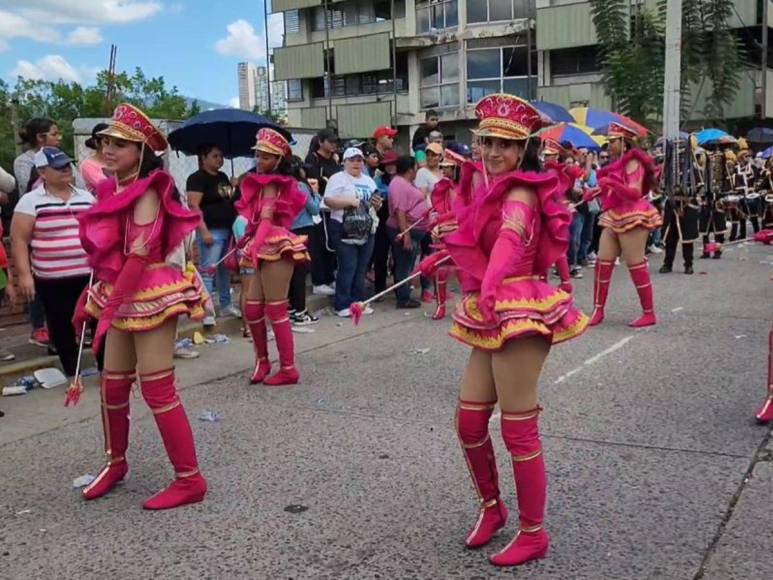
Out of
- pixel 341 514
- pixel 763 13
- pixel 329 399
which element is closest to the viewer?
pixel 341 514

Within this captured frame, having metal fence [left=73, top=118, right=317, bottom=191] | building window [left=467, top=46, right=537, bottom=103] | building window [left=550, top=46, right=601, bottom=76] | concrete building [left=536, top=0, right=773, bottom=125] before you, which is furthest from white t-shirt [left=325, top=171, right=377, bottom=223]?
building window [left=467, top=46, right=537, bottom=103]

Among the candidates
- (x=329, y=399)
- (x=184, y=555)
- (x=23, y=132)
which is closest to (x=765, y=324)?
(x=329, y=399)

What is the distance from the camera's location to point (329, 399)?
6.27 metres

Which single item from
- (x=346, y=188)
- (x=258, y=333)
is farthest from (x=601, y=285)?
(x=258, y=333)

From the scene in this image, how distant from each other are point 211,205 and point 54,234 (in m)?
2.32

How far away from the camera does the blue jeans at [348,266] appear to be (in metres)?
9.75

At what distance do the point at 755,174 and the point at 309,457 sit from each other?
659 inches

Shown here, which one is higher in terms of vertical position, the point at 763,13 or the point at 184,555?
the point at 763,13

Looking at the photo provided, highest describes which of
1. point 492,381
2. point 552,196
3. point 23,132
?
point 23,132

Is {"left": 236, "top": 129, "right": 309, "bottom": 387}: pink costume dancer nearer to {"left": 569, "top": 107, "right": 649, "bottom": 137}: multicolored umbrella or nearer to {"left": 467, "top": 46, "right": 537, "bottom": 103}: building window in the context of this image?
{"left": 569, "top": 107, "right": 649, "bottom": 137}: multicolored umbrella

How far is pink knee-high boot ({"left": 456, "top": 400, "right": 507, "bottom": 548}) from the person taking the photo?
3578mm

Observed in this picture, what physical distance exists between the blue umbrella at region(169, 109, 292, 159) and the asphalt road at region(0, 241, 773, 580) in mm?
2492

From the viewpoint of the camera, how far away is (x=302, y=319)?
31.3ft

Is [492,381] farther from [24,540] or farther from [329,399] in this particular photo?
[329,399]
